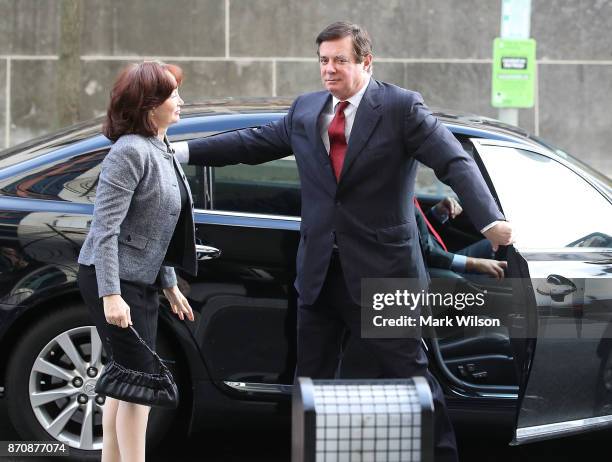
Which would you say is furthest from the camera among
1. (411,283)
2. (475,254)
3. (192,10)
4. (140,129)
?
(192,10)

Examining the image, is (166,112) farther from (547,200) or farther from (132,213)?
(547,200)

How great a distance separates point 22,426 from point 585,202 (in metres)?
2.52

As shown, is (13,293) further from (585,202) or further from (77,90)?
(77,90)

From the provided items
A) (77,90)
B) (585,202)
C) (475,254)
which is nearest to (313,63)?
(77,90)

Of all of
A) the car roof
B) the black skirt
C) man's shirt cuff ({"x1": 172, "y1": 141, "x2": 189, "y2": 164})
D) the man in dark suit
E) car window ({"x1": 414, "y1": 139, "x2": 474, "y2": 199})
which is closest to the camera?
the black skirt

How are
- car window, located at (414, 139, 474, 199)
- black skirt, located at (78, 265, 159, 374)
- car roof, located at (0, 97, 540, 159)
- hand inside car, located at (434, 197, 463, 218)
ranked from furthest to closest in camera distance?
hand inside car, located at (434, 197, 463, 218)
car window, located at (414, 139, 474, 199)
car roof, located at (0, 97, 540, 159)
black skirt, located at (78, 265, 159, 374)

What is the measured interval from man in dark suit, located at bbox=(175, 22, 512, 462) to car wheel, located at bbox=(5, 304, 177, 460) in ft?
3.11

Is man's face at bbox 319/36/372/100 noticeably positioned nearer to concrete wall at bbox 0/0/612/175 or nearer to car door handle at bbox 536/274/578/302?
car door handle at bbox 536/274/578/302

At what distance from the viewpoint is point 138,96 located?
139 inches

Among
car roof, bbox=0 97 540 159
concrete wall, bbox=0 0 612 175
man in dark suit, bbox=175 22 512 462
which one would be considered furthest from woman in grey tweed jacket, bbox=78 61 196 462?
concrete wall, bbox=0 0 612 175

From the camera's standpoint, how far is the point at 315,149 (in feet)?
12.4

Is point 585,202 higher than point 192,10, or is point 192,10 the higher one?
point 192,10

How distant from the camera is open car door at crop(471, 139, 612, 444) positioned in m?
4.16
